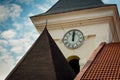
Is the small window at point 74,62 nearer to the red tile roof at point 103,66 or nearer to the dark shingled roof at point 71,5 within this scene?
the dark shingled roof at point 71,5

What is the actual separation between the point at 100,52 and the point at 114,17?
583 cm

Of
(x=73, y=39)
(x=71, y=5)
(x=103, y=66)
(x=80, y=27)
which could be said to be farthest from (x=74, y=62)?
(x=103, y=66)

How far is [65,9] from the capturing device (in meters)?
20.9

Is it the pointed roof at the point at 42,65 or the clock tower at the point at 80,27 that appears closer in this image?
the pointed roof at the point at 42,65

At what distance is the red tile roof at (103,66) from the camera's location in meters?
10.7

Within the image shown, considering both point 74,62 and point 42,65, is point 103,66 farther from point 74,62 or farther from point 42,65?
point 74,62

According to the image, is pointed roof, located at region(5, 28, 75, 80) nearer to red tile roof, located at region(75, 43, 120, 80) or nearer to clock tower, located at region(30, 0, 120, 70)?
red tile roof, located at region(75, 43, 120, 80)

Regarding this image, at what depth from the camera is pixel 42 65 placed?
13031 mm

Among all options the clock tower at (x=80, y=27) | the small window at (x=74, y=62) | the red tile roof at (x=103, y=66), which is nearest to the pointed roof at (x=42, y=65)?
the red tile roof at (x=103, y=66)

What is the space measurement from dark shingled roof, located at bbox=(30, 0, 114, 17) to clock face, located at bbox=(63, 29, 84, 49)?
1536 millimetres

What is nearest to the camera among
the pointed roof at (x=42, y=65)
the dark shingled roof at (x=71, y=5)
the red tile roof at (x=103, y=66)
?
the red tile roof at (x=103, y=66)

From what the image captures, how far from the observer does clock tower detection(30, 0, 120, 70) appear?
1864 cm

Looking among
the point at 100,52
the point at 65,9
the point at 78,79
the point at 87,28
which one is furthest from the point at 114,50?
the point at 65,9

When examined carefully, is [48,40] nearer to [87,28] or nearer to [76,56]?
[76,56]
